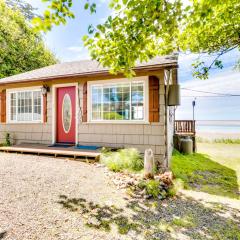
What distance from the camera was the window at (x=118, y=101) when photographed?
7.75m

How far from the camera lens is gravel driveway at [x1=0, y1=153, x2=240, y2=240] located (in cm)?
326

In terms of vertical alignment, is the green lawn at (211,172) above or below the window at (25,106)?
below

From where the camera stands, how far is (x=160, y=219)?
3.95m

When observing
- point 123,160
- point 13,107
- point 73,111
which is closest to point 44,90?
point 73,111

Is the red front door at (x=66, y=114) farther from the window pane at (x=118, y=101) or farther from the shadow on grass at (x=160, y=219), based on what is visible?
the shadow on grass at (x=160, y=219)

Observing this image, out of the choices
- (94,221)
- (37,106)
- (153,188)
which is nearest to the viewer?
(94,221)

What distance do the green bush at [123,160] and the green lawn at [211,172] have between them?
155 cm

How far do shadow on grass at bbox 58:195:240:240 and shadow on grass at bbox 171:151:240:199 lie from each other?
1.77 meters

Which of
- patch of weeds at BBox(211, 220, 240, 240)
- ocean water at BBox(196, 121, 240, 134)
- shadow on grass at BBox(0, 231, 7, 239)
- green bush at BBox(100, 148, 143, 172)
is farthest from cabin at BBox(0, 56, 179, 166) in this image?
ocean water at BBox(196, 121, 240, 134)

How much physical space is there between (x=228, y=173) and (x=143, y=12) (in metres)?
6.88

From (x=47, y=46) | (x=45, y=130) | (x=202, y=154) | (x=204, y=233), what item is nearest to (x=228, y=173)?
(x=202, y=154)

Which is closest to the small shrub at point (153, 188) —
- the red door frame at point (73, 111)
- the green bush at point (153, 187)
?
the green bush at point (153, 187)

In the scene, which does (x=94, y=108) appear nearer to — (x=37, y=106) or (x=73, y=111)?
(x=73, y=111)

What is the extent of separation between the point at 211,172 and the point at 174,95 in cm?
360
